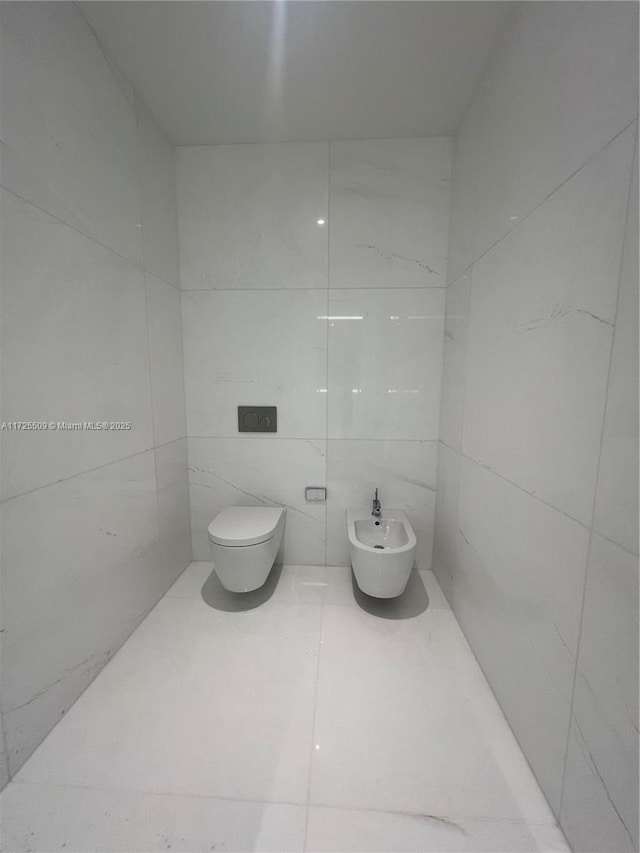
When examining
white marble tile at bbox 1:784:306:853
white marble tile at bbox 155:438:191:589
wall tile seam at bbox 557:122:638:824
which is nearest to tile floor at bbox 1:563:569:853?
white marble tile at bbox 1:784:306:853

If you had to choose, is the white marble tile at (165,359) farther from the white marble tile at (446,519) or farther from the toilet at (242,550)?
the white marble tile at (446,519)

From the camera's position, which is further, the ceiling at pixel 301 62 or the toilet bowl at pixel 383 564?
the toilet bowl at pixel 383 564

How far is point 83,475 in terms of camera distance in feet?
3.63

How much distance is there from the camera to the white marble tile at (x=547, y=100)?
65 cm

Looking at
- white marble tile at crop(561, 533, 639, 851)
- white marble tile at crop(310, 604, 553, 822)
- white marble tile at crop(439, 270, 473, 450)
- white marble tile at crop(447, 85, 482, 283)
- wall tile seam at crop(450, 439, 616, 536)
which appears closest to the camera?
white marble tile at crop(561, 533, 639, 851)

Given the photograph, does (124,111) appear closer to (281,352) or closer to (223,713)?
(281,352)

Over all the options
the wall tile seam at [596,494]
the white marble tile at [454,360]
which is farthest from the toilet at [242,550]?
the wall tile seam at [596,494]

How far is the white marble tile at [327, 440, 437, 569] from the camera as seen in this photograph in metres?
1.80

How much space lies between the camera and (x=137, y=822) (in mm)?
796

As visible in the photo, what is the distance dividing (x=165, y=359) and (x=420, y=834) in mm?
1949

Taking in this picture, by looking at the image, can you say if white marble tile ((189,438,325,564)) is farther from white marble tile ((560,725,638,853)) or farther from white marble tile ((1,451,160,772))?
white marble tile ((560,725,638,853))

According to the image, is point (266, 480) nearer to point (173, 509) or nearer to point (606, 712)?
point (173, 509)

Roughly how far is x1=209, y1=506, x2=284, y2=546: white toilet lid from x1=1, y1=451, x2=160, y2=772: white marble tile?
0.36 m

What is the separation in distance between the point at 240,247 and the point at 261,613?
6.37ft
